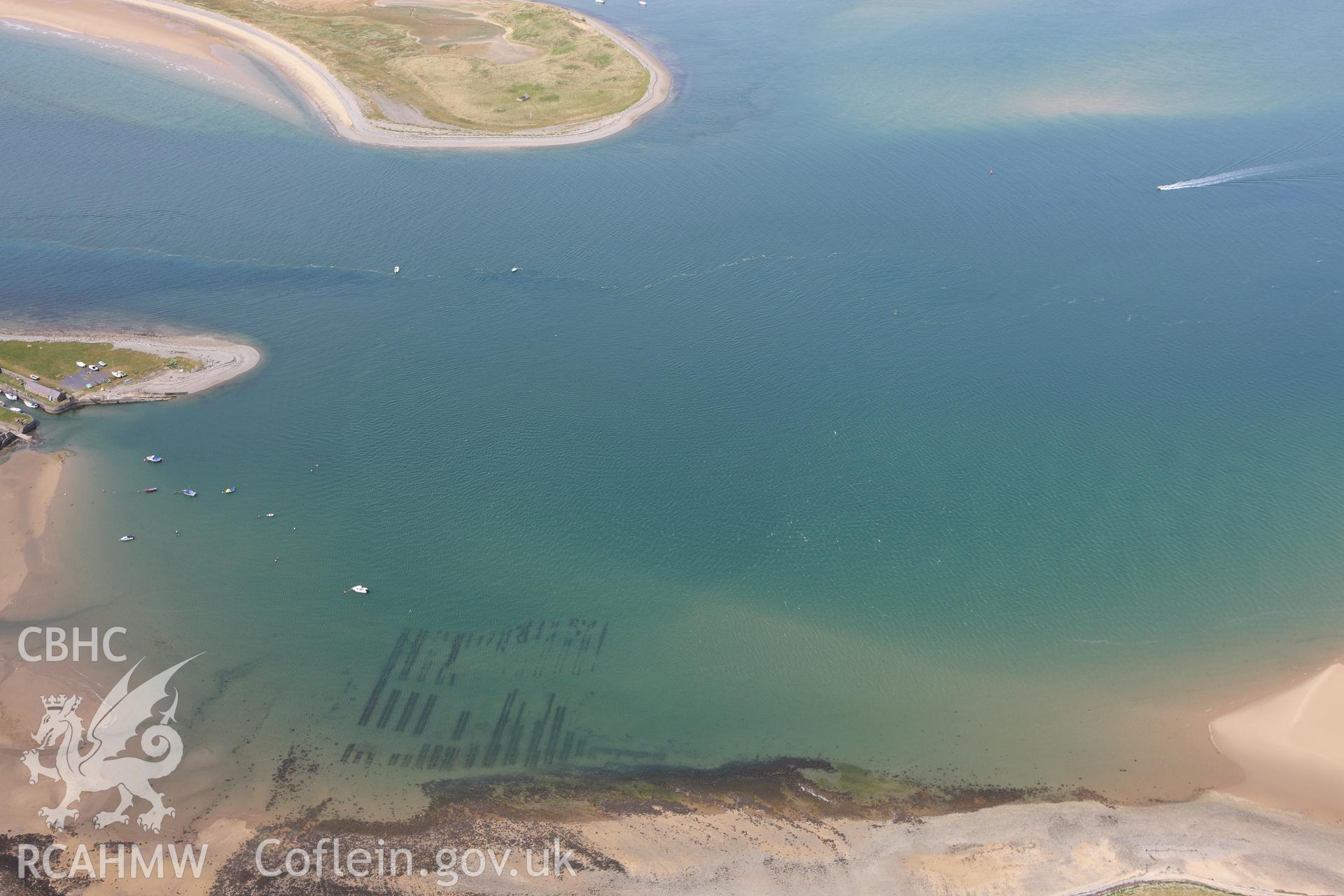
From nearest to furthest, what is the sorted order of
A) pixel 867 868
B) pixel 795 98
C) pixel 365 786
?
1. pixel 867 868
2. pixel 365 786
3. pixel 795 98

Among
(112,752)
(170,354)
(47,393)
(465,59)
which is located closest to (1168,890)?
(112,752)

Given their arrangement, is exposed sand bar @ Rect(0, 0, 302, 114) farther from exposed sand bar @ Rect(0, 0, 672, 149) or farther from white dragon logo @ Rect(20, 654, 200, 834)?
white dragon logo @ Rect(20, 654, 200, 834)

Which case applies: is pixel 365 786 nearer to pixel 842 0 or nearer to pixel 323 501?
pixel 323 501

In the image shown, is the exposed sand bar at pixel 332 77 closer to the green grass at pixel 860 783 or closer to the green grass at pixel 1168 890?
the green grass at pixel 860 783

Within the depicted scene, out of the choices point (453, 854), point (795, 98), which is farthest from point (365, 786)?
point (795, 98)

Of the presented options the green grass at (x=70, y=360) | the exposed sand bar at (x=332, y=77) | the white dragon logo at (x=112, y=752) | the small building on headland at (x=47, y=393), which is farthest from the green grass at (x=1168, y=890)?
the exposed sand bar at (x=332, y=77)

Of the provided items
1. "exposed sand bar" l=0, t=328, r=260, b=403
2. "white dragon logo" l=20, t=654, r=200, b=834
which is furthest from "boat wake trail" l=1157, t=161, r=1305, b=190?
"white dragon logo" l=20, t=654, r=200, b=834

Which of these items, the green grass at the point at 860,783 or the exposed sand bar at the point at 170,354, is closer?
the green grass at the point at 860,783
